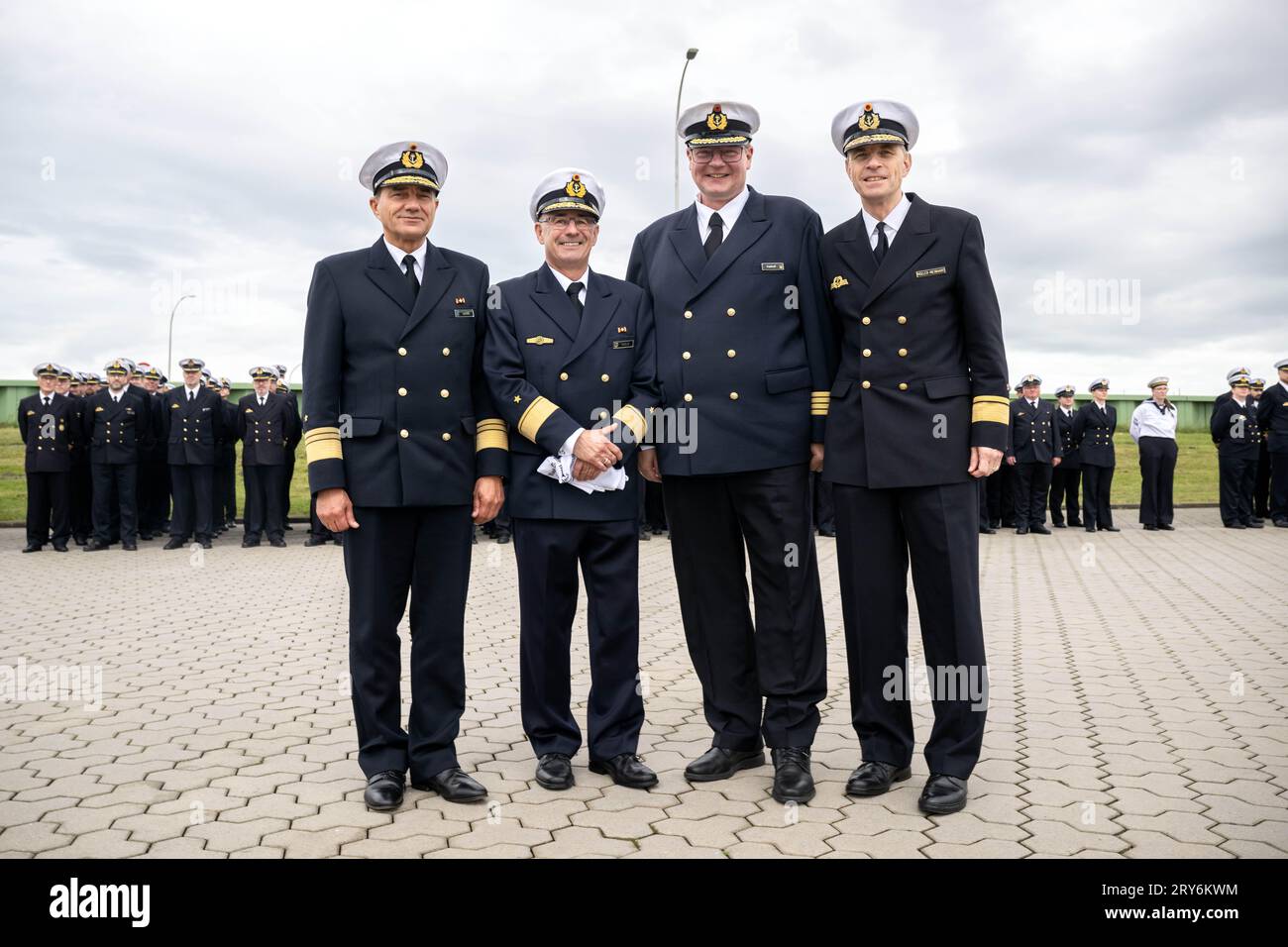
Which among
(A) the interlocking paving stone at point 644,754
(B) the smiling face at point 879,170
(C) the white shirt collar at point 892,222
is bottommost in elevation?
(A) the interlocking paving stone at point 644,754

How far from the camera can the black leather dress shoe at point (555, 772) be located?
4.14 m

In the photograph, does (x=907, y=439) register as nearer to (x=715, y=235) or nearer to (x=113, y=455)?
(x=715, y=235)

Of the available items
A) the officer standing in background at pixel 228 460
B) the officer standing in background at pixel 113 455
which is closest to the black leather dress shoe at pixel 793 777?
the officer standing in background at pixel 113 455

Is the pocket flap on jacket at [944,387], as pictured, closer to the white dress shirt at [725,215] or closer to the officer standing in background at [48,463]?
the white dress shirt at [725,215]

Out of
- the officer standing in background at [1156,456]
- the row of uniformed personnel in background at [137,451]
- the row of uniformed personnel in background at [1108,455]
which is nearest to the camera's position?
the row of uniformed personnel in background at [137,451]

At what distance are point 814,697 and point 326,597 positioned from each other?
Result: 661cm

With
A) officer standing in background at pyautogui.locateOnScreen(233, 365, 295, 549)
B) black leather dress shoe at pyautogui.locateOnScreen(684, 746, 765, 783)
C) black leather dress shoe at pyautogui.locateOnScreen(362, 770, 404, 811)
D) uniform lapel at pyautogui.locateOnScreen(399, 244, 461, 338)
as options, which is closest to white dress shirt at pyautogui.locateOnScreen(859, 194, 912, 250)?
uniform lapel at pyautogui.locateOnScreen(399, 244, 461, 338)

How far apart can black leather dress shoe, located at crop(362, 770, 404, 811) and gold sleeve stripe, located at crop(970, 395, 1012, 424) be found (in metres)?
2.63

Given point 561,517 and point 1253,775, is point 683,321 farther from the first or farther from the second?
point 1253,775

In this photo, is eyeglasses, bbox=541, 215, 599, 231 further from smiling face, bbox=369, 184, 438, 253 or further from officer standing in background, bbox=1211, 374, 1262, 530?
officer standing in background, bbox=1211, 374, 1262, 530

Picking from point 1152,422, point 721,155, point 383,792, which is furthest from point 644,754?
point 1152,422

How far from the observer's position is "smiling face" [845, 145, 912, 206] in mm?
4207

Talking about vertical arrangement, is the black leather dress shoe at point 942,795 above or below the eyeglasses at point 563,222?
below

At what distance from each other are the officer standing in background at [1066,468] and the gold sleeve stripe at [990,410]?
13365 millimetres
